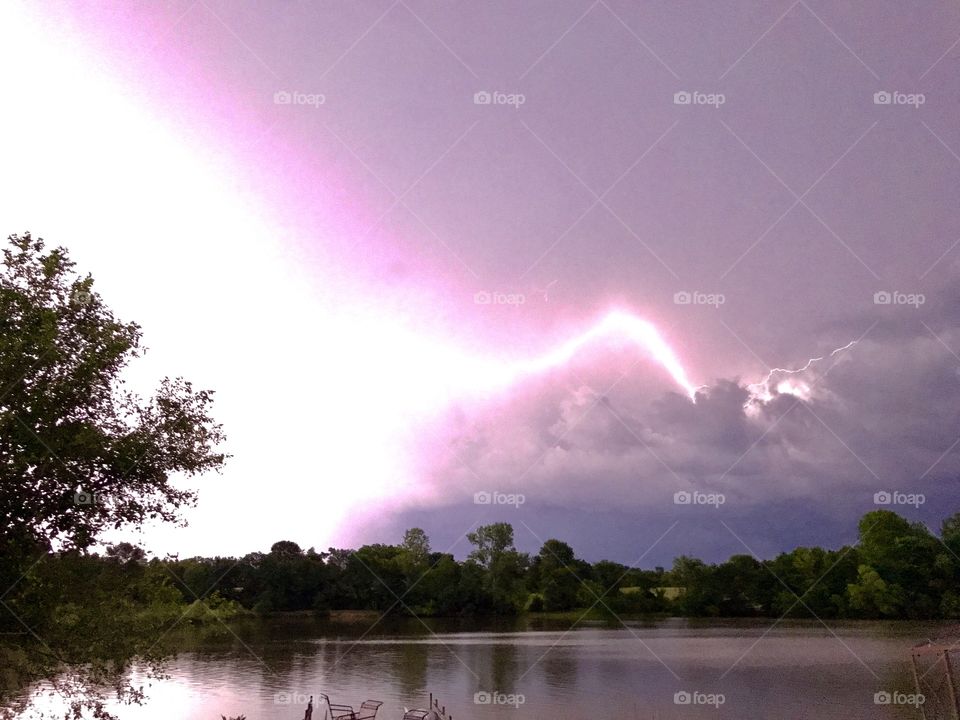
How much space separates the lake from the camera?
4103cm

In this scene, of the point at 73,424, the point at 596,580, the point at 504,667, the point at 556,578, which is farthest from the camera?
the point at 596,580

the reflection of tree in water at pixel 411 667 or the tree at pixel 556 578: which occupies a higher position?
the tree at pixel 556 578

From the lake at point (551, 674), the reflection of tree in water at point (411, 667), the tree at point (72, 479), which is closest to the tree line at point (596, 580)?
the lake at point (551, 674)

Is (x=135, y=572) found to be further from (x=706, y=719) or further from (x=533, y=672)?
(x=533, y=672)

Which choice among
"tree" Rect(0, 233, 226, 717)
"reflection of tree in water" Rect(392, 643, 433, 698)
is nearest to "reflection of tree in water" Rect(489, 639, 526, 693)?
"reflection of tree in water" Rect(392, 643, 433, 698)

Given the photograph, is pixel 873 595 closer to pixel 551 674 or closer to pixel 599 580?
pixel 599 580

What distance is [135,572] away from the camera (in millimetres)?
21797

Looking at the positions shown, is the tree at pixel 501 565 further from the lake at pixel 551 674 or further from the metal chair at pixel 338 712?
the metal chair at pixel 338 712

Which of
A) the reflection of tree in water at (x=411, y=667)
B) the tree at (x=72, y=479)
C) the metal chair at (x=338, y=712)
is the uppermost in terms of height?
the tree at (x=72, y=479)

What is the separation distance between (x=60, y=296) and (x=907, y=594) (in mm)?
116520

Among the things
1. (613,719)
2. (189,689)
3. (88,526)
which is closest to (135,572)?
(88,526)

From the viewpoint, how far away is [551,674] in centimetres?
5459

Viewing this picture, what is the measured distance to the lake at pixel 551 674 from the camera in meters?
41.0

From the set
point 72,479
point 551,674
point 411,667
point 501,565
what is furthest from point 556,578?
point 72,479
